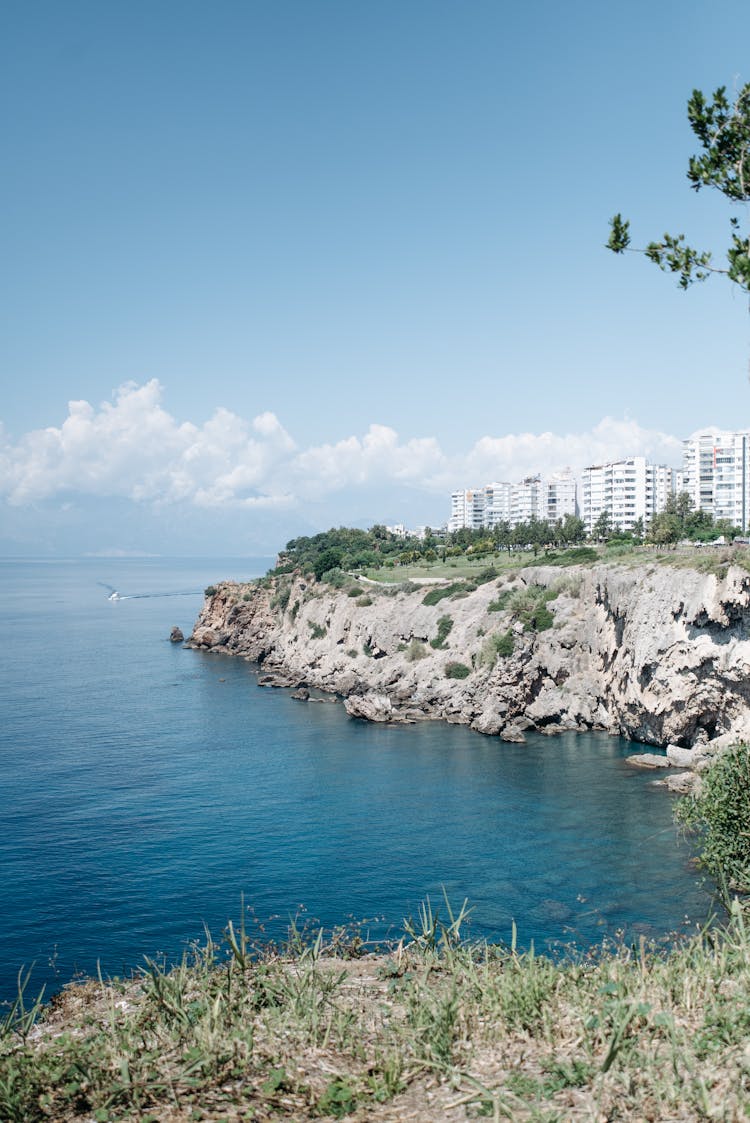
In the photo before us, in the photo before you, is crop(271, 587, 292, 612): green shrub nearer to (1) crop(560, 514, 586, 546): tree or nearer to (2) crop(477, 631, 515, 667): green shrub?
(2) crop(477, 631, 515, 667): green shrub

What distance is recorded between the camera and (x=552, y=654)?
63.6 metres

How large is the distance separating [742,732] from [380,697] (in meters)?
29.6

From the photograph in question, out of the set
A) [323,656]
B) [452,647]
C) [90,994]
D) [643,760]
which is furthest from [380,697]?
[90,994]

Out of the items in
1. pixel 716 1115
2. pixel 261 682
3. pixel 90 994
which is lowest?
pixel 261 682

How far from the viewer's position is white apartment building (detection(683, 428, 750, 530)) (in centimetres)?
13300

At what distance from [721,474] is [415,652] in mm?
87065

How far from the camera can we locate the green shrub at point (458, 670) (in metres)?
67.4

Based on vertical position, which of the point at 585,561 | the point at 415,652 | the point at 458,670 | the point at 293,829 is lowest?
the point at 293,829

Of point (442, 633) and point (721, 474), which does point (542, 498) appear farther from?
point (442, 633)

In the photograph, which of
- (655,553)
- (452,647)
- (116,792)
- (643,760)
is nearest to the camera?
(116,792)

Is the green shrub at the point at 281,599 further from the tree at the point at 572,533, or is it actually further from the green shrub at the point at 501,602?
the tree at the point at 572,533

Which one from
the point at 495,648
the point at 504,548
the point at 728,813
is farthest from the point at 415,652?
the point at 504,548

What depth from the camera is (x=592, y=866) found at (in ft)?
112

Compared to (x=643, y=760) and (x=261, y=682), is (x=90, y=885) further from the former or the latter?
(x=261, y=682)
